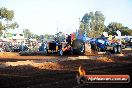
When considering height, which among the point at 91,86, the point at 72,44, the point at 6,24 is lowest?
the point at 91,86

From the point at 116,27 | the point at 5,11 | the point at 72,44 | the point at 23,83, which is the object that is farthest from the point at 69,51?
the point at 116,27

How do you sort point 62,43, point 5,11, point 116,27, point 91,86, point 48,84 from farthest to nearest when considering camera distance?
point 116,27
point 5,11
point 62,43
point 48,84
point 91,86

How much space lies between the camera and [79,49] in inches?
1255

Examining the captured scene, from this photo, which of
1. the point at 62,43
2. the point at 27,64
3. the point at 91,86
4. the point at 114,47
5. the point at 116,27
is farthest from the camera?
the point at 116,27

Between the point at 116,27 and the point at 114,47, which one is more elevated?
the point at 116,27

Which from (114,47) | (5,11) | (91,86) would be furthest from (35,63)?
(5,11)

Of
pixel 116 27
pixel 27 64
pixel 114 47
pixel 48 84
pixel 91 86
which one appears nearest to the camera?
pixel 91 86

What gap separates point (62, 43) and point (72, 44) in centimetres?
112

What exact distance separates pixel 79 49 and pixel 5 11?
1375 inches

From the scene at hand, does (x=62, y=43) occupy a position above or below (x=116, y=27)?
below

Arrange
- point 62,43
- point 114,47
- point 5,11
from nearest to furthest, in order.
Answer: point 62,43 < point 114,47 < point 5,11

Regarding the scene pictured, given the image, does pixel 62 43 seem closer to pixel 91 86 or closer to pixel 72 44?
pixel 72 44

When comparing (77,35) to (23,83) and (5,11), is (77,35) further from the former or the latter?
(5,11)

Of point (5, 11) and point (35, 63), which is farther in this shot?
point (5, 11)
